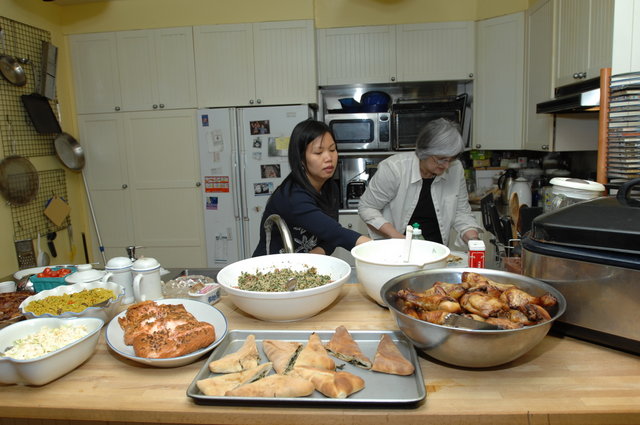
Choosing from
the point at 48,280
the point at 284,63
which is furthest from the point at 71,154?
the point at 48,280

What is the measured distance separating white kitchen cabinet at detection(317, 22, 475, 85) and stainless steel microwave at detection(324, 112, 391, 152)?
12.2 inches

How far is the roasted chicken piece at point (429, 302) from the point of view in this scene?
0.96 meters

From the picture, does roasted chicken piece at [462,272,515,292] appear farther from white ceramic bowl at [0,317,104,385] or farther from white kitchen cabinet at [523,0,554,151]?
white kitchen cabinet at [523,0,554,151]

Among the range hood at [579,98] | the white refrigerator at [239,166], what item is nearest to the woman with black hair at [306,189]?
the range hood at [579,98]

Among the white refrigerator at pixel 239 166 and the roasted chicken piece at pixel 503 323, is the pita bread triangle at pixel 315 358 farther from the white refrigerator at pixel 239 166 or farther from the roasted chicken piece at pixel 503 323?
the white refrigerator at pixel 239 166

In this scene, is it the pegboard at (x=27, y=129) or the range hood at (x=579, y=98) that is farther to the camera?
the pegboard at (x=27, y=129)

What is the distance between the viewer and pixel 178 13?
361 centimetres

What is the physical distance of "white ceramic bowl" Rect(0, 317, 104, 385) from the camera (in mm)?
899

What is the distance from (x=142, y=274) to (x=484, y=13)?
10.9 ft

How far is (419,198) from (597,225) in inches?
61.2

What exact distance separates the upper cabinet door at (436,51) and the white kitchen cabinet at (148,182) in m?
1.84

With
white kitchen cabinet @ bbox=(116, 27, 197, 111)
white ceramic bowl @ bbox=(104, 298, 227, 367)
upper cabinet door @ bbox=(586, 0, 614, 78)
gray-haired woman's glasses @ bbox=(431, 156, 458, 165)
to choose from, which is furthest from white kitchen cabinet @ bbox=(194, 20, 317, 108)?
white ceramic bowl @ bbox=(104, 298, 227, 367)

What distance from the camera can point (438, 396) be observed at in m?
0.85

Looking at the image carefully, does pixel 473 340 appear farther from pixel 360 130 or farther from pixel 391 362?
pixel 360 130
